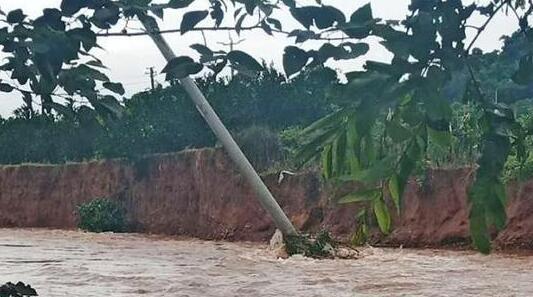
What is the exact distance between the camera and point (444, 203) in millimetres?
11125

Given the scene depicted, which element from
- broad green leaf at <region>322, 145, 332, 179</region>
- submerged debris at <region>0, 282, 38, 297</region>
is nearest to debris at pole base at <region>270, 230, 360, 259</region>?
submerged debris at <region>0, 282, 38, 297</region>

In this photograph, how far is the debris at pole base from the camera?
31.3ft

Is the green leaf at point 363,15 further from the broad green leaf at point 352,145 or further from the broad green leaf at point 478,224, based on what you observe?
the broad green leaf at point 478,224

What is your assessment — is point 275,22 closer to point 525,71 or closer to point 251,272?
point 525,71

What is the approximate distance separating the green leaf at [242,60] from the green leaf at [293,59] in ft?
0.28

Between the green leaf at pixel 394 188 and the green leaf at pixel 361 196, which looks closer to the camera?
the green leaf at pixel 394 188

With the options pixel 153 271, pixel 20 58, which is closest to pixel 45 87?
pixel 20 58

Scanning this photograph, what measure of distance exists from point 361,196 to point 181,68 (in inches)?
13.2

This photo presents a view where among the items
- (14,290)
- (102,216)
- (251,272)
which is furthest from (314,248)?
(14,290)

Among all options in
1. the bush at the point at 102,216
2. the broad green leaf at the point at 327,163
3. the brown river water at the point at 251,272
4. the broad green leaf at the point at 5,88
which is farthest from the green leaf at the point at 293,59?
the bush at the point at 102,216

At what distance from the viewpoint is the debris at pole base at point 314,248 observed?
9.54 meters

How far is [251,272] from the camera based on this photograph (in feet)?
26.1

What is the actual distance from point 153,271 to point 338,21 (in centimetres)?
746

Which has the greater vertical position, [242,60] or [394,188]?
[242,60]
